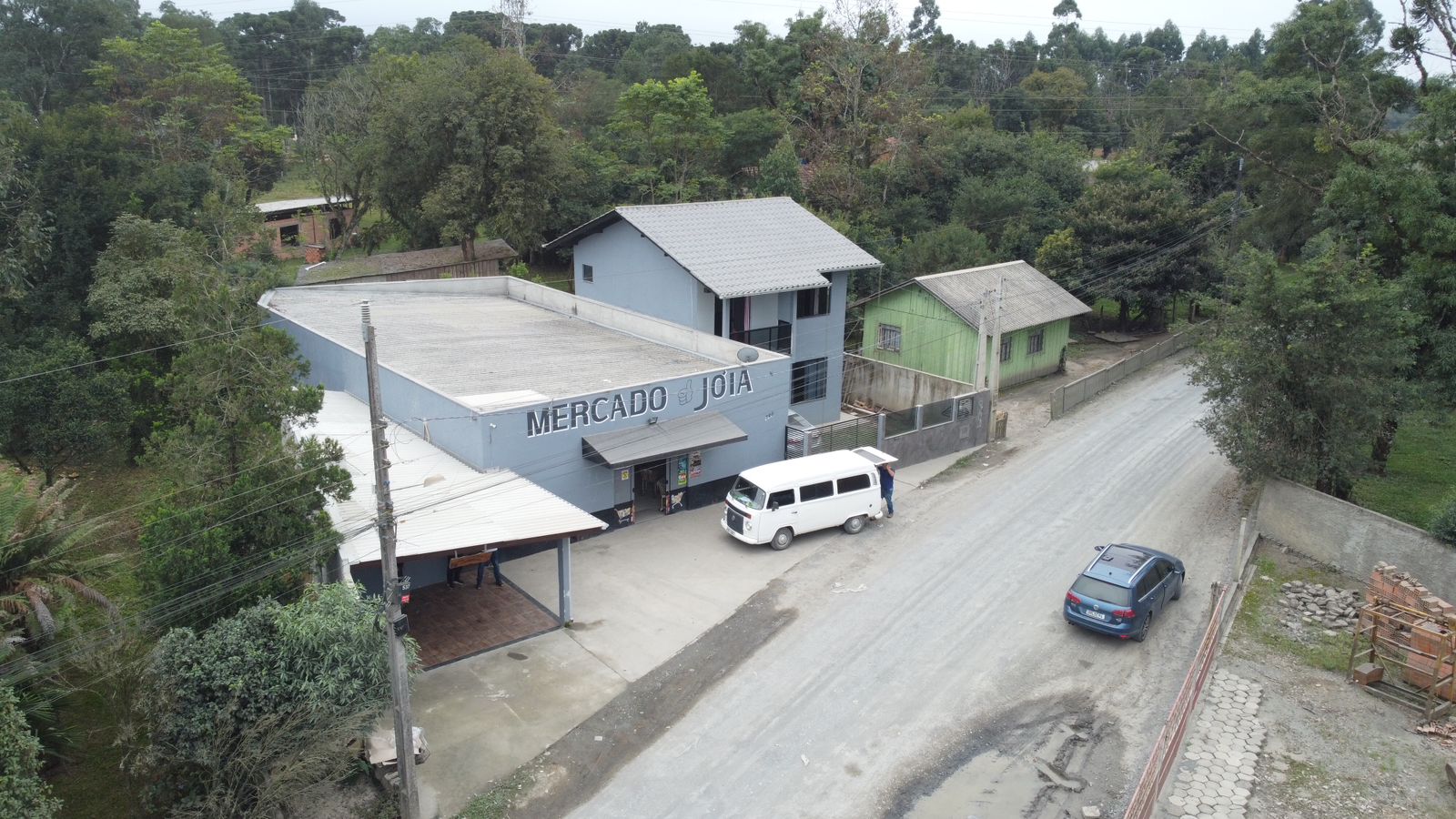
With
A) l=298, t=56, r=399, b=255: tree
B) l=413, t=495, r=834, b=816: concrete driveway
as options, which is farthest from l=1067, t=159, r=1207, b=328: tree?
l=298, t=56, r=399, b=255: tree

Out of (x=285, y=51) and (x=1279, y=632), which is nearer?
(x=1279, y=632)

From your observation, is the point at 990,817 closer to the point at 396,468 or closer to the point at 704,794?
the point at 704,794

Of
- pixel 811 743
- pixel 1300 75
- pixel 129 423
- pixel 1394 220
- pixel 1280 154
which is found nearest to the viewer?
pixel 811 743

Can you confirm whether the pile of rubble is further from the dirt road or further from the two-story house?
the two-story house

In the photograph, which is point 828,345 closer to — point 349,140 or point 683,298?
point 683,298

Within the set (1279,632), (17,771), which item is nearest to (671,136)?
(1279,632)

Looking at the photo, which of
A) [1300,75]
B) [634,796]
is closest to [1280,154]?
[1300,75]
